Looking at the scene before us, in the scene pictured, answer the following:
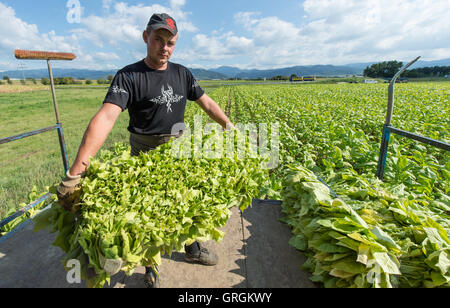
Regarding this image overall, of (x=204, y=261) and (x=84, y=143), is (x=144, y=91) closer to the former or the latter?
(x=84, y=143)

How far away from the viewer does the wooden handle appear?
274 cm

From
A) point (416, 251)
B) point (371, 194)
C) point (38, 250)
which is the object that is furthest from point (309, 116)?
point (38, 250)

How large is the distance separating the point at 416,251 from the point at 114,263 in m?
1.84

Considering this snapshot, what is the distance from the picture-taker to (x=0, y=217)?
345 cm

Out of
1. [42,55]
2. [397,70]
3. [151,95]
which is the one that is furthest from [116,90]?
[397,70]

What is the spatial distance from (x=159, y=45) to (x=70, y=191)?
1452mm

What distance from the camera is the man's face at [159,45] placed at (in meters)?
2.08

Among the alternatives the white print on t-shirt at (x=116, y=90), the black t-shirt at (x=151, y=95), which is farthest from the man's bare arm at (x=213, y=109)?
the white print on t-shirt at (x=116, y=90)

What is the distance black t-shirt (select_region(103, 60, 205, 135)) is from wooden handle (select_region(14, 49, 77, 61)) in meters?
1.57

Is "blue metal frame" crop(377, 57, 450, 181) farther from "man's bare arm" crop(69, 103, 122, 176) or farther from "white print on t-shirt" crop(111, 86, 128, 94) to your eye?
"man's bare arm" crop(69, 103, 122, 176)

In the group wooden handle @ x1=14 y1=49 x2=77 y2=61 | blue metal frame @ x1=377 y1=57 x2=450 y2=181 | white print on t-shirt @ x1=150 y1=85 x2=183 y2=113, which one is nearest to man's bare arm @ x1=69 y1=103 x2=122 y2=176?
white print on t-shirt @ x1=150 y1=85 x2=183 y2=113

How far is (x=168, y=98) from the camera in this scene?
2.37 meters

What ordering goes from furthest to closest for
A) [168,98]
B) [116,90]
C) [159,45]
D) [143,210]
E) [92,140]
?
[168,98], [159,45], [116,90], [92,140], [143,210]

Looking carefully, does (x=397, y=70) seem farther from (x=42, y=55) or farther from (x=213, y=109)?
(x=42, y=55)
